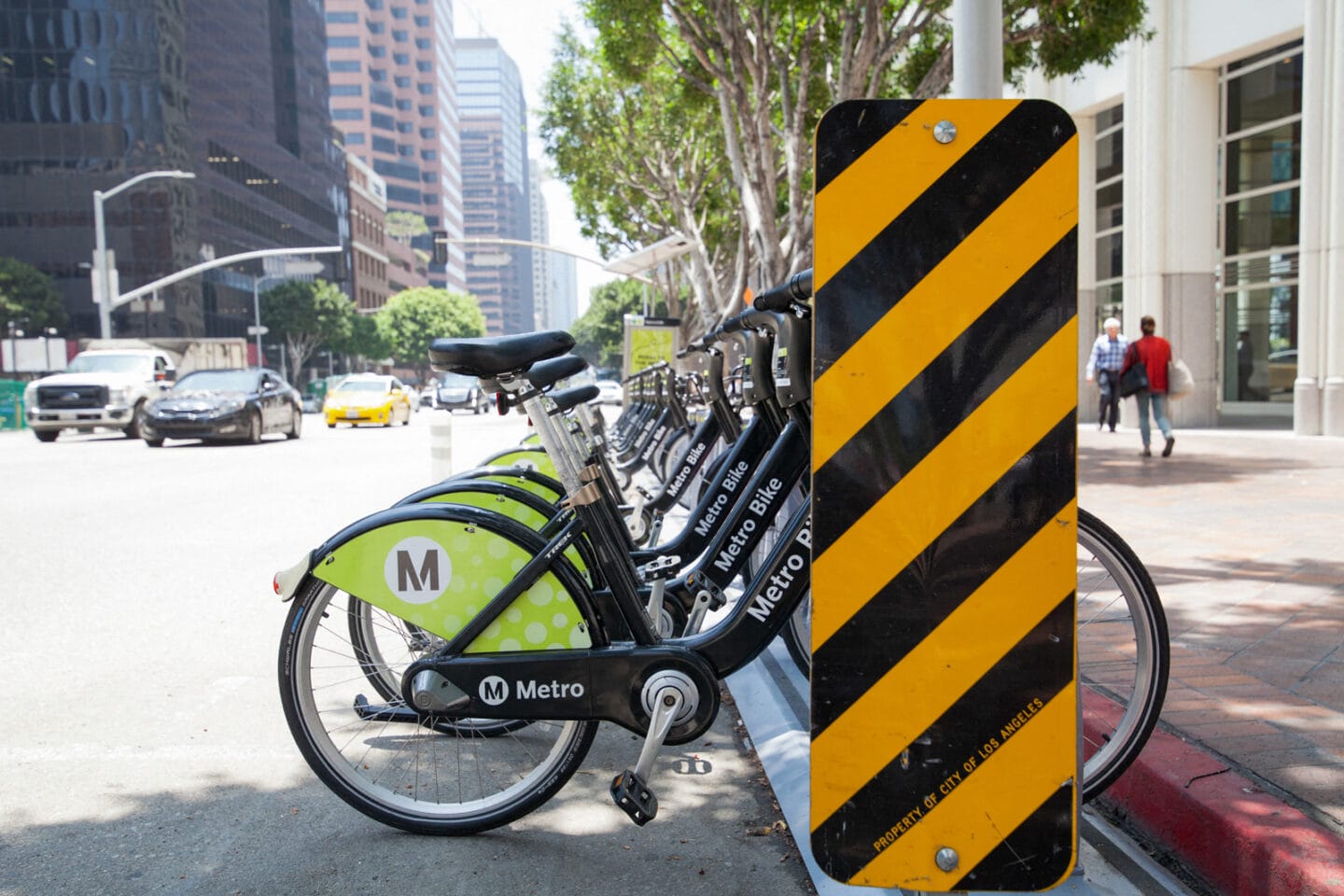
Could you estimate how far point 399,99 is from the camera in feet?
454

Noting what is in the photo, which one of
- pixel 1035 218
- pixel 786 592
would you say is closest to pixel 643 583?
pixel 786 592

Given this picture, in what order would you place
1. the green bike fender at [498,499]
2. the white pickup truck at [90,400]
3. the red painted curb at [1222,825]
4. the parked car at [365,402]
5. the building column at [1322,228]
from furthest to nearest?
the parked car at [365,402] < the white pickup truck at [90,400] < the building column at [1322,228] < the green bike fender at [498,499] < the red painted curb at [1222,825]

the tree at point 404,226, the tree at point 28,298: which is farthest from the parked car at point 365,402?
the tree at point 404,226

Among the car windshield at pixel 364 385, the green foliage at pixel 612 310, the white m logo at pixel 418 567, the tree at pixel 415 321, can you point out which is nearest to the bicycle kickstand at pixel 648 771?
the white m logo at pixel 418 567

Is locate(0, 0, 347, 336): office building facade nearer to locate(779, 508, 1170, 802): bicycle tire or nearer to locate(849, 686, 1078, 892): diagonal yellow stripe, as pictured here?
locate(779, 508, 1170, 802): bicycle tire

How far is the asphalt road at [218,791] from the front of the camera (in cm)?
286

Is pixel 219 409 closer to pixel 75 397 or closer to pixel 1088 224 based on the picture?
pixel 75 397

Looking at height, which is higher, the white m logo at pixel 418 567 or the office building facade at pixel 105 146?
the office building facade at pixel 105 146

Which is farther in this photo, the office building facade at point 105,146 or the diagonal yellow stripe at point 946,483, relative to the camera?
the office building facade at point 105,146

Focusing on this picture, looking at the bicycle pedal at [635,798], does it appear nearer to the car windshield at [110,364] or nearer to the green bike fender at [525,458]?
the green bike fender at [525,458]

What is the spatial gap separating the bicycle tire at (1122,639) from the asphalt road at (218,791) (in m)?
0.70

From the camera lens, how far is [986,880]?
2.09m

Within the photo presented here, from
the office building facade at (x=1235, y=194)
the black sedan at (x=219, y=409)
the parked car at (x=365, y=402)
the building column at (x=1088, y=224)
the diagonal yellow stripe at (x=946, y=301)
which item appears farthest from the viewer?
the parked car at (x=365, y=402)

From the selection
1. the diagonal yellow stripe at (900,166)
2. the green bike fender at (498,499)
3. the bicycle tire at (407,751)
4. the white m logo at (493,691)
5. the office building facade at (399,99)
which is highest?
the office building facade at (399,99)
